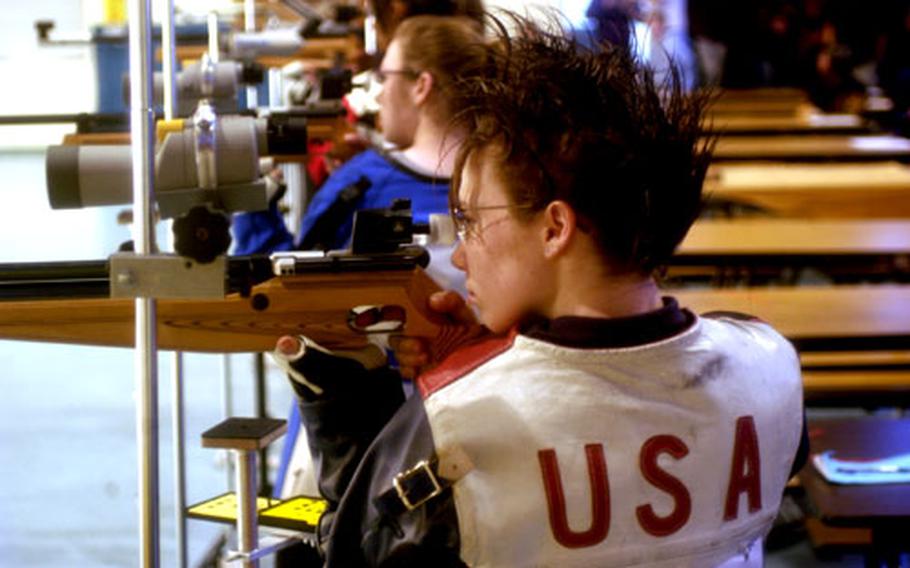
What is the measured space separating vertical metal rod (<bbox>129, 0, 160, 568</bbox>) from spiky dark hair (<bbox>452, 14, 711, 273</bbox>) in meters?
0.31

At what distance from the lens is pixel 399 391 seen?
130 cm

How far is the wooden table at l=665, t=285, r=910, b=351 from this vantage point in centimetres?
326

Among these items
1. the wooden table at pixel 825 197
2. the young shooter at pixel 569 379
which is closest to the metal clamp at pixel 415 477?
the young shooter at pixel 569 379

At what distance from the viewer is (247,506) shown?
1404 millimetres

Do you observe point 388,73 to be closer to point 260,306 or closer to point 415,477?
point 260,306

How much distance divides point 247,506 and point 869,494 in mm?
1089

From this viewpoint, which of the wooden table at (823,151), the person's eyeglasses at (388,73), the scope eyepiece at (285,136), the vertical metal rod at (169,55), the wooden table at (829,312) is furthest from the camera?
the wooden table at (823,151)

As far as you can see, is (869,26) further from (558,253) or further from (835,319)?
(558,253)

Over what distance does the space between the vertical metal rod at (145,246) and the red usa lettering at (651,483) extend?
0.41 meters

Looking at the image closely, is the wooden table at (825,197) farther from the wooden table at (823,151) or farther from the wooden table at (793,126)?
the wooden table at (793,126)

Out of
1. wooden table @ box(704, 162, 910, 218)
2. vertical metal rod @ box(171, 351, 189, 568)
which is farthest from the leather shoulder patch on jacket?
wooden table @ box(704, 162, 910, 218)

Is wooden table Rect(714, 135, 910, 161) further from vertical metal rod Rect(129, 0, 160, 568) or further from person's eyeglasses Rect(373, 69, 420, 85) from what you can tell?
vertical metal rod Rect(129, 0, 160, 568)

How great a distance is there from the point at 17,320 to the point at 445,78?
112 cm

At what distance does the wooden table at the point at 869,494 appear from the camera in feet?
6.36
